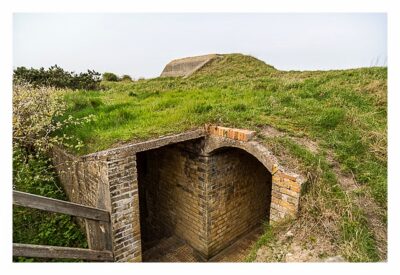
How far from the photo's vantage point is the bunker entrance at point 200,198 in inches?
230

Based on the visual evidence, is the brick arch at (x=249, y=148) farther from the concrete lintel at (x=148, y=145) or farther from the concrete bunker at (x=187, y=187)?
the concrete lintel at (x=148, y=145)

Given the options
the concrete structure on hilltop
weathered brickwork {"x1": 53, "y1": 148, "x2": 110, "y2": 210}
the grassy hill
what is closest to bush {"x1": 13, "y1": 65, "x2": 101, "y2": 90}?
the grassy hill

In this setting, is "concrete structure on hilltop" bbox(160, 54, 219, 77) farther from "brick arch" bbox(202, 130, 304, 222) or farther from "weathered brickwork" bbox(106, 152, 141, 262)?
"weathered brickwork" bbox(106, 152, 141, 262)

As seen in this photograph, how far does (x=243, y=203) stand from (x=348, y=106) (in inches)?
143

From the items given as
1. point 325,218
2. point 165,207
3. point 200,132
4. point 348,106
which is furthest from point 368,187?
point 165,207

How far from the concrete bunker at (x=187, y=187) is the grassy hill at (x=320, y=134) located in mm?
316

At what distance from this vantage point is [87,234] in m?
4.85

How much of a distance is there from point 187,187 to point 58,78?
32.2 feet

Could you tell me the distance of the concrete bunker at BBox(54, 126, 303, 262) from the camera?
4.27 meters

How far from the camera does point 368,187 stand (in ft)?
12.8

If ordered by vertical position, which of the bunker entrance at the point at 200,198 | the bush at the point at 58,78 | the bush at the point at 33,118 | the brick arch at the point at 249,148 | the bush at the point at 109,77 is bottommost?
the bunker entrance at the point at 200,198

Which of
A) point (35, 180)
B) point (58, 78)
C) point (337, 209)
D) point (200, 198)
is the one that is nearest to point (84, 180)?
point (35, 180)

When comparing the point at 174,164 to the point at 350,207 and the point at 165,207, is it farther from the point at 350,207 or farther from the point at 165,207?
the point at 350,207

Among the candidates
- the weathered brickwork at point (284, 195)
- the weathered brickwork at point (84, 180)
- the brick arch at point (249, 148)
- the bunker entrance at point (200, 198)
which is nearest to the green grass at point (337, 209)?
the weathered brickwork at point (284, 195)
